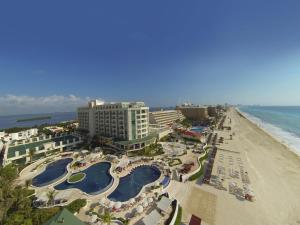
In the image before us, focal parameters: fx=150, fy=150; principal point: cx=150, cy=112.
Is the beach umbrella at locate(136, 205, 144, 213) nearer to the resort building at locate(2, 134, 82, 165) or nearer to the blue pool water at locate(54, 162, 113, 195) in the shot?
the blue pool water at locate(54, 162, 113, 195)

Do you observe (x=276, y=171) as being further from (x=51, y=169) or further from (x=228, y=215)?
(x=51, y=169)

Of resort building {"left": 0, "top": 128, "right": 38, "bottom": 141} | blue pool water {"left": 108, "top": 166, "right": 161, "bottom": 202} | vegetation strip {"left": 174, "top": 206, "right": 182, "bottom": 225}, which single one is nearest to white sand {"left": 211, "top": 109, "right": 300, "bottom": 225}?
vegetation strip {"left": 174, "top": 206, "right": 182, "bottom": 225}

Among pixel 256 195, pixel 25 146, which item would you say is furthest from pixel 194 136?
pixel 25 146

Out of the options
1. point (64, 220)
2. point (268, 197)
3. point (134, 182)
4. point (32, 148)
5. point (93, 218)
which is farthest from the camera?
point (32, 148)

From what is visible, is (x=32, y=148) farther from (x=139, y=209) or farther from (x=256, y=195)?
(x=256, y=195)

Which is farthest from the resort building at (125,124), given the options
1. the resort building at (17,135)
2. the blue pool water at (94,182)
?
the resort building at (17,135)

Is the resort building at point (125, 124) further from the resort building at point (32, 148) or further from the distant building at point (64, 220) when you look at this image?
the distant building at point (64, 220)
